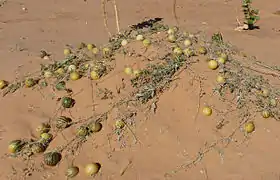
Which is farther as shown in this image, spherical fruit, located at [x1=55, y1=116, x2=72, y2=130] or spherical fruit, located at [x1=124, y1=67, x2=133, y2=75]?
spherical fruit, located at [x1=124, y1=67, x2=133, y2=75]

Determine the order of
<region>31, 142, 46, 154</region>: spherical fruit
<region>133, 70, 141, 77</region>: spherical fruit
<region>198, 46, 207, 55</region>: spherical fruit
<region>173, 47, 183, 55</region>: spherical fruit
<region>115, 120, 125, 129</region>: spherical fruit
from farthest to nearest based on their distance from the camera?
<region>198, 46, 207, 55</region>: spherical fruit < <region>173, 47, 183, 55</region>: spherical fruit < <region>133, 70, 141, 77</region>: spherical fruit < <region>115, 120, 125, 129</region>: spherical fruit < <region>31, 142, 46, 154</region>: spherical fruit

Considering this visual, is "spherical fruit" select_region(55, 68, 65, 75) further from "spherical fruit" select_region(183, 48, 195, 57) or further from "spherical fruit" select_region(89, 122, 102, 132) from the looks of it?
"spherical fruit" select_region(183, 48, 195, 57)

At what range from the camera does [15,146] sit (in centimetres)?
361

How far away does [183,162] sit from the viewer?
353 cm

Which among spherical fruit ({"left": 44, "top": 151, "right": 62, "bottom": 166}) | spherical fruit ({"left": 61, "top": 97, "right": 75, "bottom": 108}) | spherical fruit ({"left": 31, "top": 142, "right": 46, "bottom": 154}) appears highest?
spherical fruit ({"left": 61, "top": 97, "right": 75, "bottom": 108})

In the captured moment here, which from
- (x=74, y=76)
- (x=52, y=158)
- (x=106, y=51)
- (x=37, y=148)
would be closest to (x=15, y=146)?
(x=37, y=148)

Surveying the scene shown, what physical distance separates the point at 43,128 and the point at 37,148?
0.86 ft

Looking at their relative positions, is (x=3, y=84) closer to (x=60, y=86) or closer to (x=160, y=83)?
(x=60, y=86)

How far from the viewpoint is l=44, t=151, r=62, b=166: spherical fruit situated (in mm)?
3469

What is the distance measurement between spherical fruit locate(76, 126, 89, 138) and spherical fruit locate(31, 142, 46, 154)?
1.21 feet

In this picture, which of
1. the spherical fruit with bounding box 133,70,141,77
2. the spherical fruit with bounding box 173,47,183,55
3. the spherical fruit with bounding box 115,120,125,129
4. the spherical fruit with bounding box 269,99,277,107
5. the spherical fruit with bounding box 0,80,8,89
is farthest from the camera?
the spherical fruit with bounding box 0,80,8,89

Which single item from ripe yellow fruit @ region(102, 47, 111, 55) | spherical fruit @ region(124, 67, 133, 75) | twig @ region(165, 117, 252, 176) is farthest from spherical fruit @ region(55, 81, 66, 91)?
twig @ region(165, 117, 252, 176)

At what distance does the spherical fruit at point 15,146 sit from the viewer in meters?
3.60

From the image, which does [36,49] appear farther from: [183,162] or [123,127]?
[183,162]
